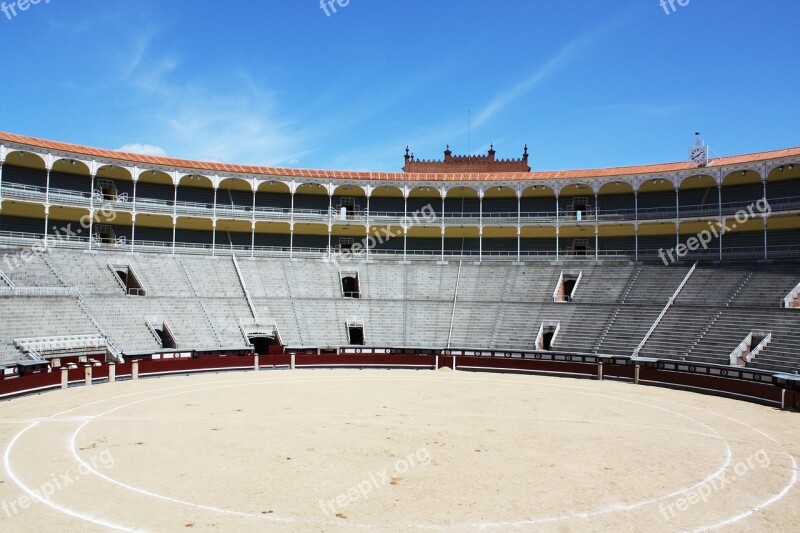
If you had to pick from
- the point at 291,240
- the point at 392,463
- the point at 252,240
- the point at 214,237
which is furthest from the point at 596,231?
the point at 392,463

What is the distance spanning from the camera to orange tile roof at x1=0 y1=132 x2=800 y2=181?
1502 inches

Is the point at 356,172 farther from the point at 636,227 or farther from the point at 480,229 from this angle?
the point at 636,227

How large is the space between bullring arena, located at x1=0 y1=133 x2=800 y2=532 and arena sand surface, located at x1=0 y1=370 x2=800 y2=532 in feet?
0.31

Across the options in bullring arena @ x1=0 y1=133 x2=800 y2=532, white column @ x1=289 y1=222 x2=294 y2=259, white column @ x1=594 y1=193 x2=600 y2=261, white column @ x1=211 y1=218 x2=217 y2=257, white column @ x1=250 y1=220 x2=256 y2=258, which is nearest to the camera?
bullring arena @ x1=0 y1=133 x2=800 y2=532

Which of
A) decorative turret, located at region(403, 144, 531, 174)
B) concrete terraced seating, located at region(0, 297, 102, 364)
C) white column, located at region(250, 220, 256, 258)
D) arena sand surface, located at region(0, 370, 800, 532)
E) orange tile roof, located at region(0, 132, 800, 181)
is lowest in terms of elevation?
arena sand surface, located at region(0, 370, 800, 532)

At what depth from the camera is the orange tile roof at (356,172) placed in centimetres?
3816

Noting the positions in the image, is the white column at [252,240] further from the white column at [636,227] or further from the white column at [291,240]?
the white column at [636,227]

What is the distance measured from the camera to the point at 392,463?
44.9 feet

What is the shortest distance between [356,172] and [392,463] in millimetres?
35885

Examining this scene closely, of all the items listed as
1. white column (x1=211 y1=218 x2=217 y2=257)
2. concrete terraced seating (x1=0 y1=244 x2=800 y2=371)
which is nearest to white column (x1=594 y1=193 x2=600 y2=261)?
concrete terraced seating (x1=0 y1=244 x2=800 y2=371)

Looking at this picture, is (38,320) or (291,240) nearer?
(38,320)

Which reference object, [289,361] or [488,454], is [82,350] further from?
[488,454]

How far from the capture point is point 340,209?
4753cm

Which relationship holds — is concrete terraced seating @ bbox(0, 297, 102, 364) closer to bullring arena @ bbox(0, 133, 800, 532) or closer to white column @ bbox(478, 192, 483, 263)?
bullring arena @ bbox(0, 133, 800, 532)
